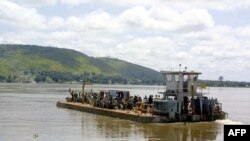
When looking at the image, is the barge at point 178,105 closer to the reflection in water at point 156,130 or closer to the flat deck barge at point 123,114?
the flat deck barge at point 123,114

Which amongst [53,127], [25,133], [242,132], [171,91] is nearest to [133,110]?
[171,91]

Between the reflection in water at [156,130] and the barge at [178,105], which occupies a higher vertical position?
the barge at [178,105]

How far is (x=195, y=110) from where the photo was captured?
131 feet

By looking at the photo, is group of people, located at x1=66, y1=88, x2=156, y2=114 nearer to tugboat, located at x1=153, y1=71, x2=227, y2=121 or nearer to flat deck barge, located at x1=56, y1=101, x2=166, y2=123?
flat deck barge, located at x1=56, y1=101, x2=166, y2=123

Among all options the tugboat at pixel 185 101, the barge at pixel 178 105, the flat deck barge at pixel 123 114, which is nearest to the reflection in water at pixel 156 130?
the flat deck barge at pixel 123 114

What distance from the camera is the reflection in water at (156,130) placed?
3058 cm

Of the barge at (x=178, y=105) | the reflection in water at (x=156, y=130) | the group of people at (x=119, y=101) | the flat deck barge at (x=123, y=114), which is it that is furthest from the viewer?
the group of people at (x=119, y=101)

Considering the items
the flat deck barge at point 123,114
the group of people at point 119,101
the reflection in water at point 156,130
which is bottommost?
the reflection in water at point 156,130

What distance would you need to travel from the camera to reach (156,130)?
34.0m

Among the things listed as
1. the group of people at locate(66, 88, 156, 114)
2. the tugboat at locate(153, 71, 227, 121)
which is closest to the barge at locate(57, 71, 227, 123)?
the tugboat at locate(153, 71, 227, 121)

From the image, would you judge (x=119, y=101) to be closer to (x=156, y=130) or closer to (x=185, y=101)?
(x=185, y=101)

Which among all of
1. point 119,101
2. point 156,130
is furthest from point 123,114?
point 156,130

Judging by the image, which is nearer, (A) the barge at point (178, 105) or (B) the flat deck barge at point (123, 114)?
(B) the flat deck barge at point (123, 114)

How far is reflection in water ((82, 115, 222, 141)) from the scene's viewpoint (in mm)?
30578
